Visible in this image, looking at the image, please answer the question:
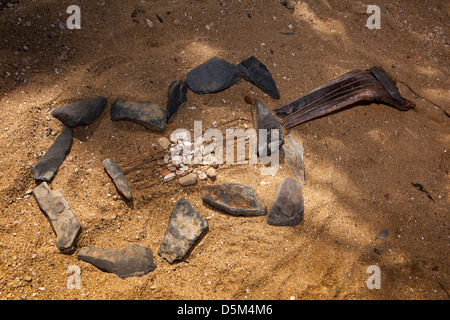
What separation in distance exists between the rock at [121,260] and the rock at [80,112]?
92 centimetres

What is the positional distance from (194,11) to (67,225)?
7.05 feet

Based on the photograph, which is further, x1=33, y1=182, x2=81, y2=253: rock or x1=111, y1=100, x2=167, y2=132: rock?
x1=111, y1=100, x2=167, y2=132: rock

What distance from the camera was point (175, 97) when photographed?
90.5 inches

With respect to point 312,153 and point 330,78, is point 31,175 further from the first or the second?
point 330,78

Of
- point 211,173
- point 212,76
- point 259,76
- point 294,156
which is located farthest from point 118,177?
point 259,76

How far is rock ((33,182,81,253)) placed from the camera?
173cm

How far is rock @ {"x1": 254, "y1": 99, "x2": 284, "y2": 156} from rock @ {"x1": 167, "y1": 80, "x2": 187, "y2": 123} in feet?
1.96

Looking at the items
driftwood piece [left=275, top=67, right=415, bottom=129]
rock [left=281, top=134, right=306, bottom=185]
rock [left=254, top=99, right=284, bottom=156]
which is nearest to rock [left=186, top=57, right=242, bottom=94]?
rock [left=254, top=99, right=284, bottom=156]

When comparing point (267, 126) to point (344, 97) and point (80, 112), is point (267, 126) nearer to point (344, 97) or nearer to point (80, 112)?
point (344, 97)

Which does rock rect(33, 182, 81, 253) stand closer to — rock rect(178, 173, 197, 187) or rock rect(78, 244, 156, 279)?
rock rect(78, 244, 156, 279)

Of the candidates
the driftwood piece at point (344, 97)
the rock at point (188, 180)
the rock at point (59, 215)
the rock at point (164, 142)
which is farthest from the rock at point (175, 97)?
the rock at point (59, 215)

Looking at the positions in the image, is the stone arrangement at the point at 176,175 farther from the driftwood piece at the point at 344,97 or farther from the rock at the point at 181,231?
the driftwood piece at the point at 344,97

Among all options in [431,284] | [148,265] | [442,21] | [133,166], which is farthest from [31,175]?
[442,21]

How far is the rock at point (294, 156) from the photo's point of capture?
2.19 meters
